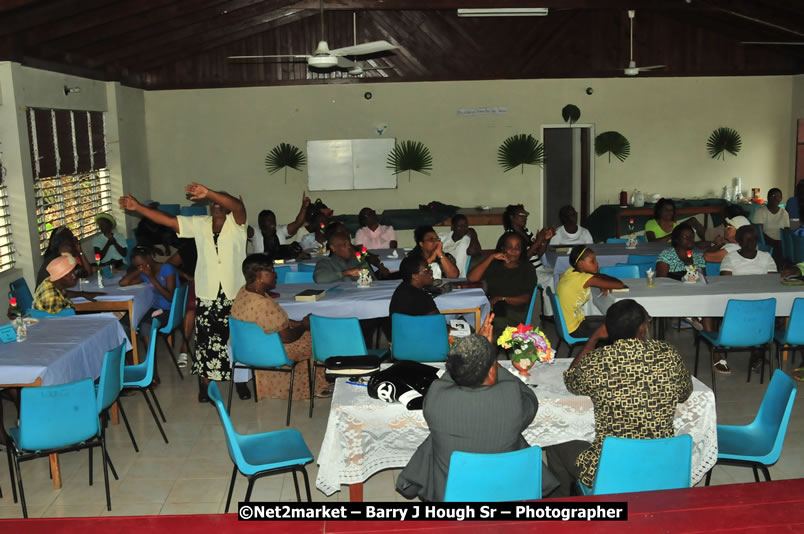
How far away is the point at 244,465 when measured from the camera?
3928mm

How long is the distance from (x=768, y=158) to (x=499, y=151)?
497 cm

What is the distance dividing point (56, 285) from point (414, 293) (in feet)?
9.40

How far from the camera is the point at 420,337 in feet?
18.7

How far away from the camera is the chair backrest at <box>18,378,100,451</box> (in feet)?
14.0

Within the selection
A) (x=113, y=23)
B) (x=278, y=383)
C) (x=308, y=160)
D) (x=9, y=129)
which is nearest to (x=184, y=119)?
(x=308, y=160)

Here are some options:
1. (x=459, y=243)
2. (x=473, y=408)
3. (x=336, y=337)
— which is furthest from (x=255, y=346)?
(x=459, y=243)

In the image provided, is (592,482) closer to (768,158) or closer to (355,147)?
(355,147)

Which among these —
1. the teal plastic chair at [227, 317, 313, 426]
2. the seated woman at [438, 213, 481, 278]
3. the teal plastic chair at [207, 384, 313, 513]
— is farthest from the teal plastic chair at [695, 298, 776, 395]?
the teal plastic chair at [207, 384, 313, 513]

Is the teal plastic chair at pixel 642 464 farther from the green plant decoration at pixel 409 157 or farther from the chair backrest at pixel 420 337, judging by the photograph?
the green plant decoration at pixel 409 157

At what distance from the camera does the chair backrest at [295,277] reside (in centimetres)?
762

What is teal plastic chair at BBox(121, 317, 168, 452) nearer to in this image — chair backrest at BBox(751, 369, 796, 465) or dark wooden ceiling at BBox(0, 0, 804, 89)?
chair backrest at BBox(751, 369, 796, 465)

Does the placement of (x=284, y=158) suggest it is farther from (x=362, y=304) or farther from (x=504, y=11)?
(x=362, y=304)

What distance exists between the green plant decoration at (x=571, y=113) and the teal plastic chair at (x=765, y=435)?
1024 cm

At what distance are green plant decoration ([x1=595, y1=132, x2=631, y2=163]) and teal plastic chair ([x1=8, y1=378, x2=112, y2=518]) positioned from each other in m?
11.3
